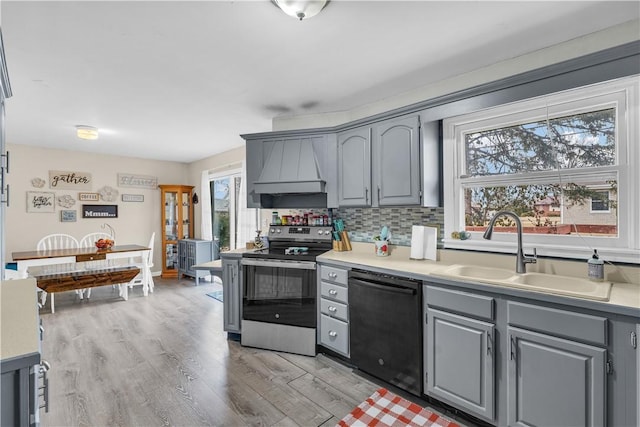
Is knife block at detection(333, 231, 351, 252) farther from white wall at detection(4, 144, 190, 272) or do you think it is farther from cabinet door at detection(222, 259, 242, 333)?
white wall at detection(4, 144, 190, 272)

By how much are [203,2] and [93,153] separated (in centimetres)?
514

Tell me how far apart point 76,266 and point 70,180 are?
1469 mm

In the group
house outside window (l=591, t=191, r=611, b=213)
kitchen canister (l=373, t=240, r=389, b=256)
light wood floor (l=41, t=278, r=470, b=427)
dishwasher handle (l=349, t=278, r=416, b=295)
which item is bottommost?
light wood floor (l=41, t=278, r=470, b=427)

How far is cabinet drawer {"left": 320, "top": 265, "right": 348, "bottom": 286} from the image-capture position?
2.61m

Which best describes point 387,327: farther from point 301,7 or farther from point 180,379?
point 301,7

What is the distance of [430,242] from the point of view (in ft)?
8.71

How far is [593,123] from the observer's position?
2008 millimetres

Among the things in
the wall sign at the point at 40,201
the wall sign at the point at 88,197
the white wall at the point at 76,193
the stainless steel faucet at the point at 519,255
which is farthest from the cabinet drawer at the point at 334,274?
the wall sign at the point at 40,201

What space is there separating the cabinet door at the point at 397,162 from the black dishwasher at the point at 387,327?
0.71 metres

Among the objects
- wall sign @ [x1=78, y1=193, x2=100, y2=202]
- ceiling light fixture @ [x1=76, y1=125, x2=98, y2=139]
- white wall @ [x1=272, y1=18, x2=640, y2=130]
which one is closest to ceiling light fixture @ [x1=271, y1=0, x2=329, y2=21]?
white wall @ [x1=272, y1=18, x2=640, y2=130]

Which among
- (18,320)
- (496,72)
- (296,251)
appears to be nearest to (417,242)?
(296,251)

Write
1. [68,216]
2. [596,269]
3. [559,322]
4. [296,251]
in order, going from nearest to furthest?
[559,322] < [596,269] < [296,251] < [68,216]

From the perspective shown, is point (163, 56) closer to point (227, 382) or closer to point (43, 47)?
point (43, 47)

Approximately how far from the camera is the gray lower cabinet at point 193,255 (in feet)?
18.3
